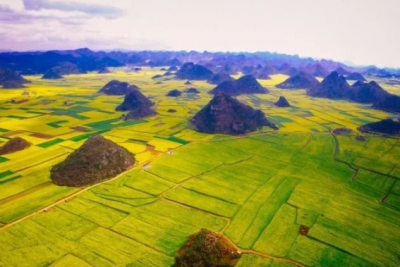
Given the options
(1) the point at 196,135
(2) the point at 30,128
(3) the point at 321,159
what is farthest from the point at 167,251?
(2) the point at 30,128

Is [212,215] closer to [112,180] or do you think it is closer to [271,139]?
[112,180]

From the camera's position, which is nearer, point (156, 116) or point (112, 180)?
point (112, 180)

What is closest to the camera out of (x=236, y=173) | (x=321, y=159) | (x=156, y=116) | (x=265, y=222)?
(x=265, y=222)

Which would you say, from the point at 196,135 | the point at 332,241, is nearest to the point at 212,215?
the point at 332,241

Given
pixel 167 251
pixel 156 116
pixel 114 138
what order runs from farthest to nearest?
1. pixel 156 116
2. pixel 114 138
3. pixel 167 251

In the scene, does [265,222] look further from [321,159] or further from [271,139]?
[271,139]

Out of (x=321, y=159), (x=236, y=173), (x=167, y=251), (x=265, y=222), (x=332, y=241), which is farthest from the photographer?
(x=321, y=159)
